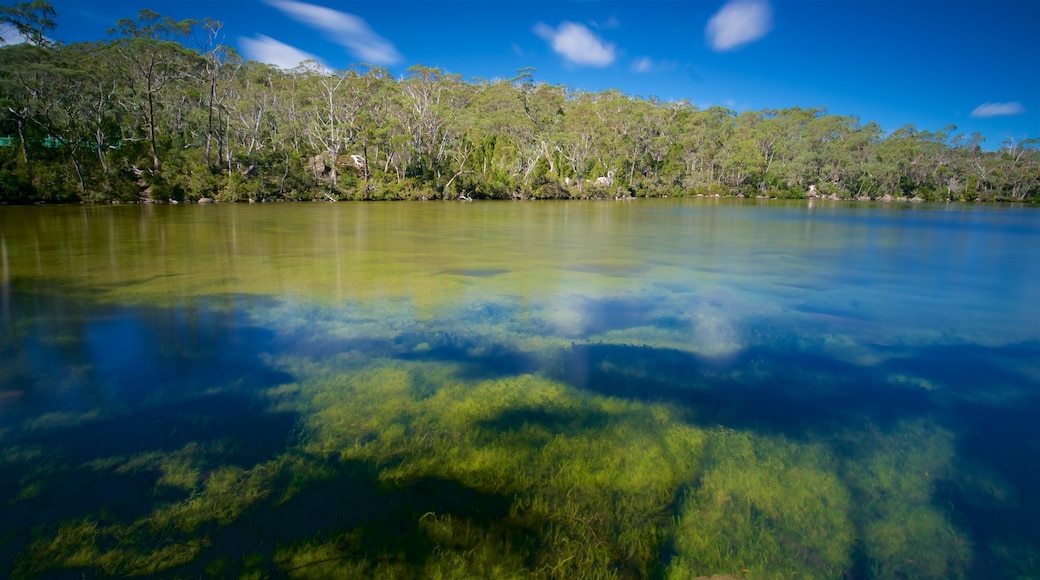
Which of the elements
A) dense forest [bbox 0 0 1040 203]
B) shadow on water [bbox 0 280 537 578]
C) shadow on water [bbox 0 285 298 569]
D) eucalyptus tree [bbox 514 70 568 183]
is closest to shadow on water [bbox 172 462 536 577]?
shadow on water [bbox 0 280 537 578]

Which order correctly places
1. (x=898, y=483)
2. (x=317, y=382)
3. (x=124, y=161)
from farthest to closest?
1. (x=124, y=161)
2. (x=317, y=382)
3. (x=898, y=483)

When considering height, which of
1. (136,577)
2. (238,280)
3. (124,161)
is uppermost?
(124,161)

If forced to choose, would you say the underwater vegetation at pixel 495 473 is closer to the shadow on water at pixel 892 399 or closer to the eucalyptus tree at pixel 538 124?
the shadow on water at pixel 892 399

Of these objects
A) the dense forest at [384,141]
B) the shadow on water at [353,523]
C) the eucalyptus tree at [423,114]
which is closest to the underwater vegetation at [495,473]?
the shadow on water at [353,523]

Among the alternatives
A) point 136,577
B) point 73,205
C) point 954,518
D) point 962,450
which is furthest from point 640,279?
point 73,205

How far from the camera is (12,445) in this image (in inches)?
115

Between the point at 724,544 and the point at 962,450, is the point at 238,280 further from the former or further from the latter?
the point at 962,450

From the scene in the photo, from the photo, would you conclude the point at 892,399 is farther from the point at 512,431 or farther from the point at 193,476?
the point at 193,476

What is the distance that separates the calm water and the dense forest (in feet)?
88.1

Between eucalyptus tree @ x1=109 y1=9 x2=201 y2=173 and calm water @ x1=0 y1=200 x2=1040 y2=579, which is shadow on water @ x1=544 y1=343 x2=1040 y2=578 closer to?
calm water @ x1=0 y1=200 x2=1040 y2=579

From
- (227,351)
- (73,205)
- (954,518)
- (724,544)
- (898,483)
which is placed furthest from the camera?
(73,205)

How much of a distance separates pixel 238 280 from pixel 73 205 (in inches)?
959

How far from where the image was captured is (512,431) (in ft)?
10.5

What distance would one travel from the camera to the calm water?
2.22 meters
